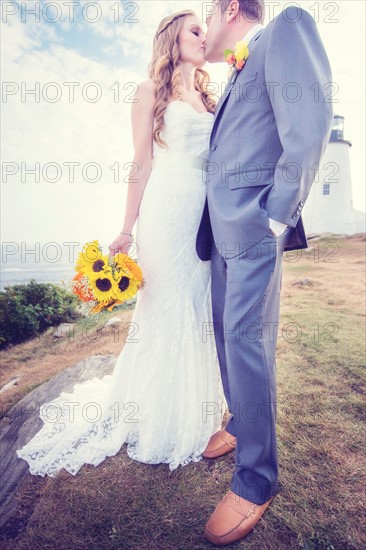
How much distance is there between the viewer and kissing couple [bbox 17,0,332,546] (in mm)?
1892

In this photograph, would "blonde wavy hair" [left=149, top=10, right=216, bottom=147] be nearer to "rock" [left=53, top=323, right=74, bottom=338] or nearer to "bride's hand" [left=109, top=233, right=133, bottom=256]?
"bride's hand" [left=109, top=233, right=133, bottom=256]

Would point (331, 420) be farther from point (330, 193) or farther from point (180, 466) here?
point (330, 193)

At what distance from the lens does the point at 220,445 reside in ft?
8.80

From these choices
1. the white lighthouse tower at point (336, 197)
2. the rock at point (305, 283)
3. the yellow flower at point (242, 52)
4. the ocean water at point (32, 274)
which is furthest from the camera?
the white lighthouse tower at point (336, 197)

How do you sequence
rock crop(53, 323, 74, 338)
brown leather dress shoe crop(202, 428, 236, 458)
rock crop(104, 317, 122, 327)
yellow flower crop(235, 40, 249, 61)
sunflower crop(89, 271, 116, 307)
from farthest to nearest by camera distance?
rock crop(53, 323, 74, 338)
rock crop(104, 317, 122, 327)
brown leather dress shoe crop(202, 428, 236, 458)
sunflower crop(89, 271, 116, 307)
yellow flower crop(235, 40, 249, 61)

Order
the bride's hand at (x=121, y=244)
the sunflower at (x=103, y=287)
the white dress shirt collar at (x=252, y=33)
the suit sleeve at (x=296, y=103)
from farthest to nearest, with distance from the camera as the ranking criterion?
1. the bride's hand at (x=121, y=244)
2. the sunflower at (x=103, y=287)
3. the white dress shirt collar at (x=252, y=33)
4. the suit sleeve at (x=296, y=103)

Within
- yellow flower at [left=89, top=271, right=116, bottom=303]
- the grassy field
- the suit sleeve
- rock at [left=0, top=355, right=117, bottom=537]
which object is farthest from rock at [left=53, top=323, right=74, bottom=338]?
the suit sleeve

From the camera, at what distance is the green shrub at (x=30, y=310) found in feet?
24.3

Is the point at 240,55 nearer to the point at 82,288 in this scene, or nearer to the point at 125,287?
the point at 125,287

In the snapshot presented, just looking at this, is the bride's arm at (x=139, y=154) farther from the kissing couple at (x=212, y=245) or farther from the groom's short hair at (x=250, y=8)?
the groom's short hair at (x=250, y=8)

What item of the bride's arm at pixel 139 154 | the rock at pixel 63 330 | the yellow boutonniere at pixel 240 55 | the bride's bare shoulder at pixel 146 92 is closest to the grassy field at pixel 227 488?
the bride's arm at pixel 139 154

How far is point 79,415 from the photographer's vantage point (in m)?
3.08

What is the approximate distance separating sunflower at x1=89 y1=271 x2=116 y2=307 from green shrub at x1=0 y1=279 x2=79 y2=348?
5.04m

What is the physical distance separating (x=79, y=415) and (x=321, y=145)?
2759 mm
